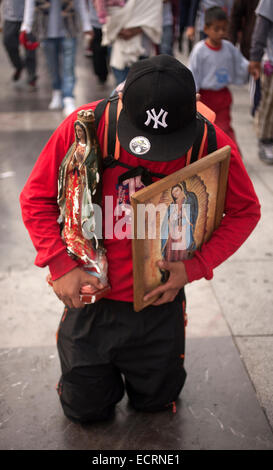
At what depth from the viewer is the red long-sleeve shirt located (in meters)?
1.85

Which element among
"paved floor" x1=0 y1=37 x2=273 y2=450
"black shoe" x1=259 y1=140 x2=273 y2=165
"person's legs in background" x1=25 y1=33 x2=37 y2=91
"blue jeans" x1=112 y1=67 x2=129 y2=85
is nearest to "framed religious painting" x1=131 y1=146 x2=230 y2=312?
"paved floor" x1=0 y1=37 x2=273 y2=450

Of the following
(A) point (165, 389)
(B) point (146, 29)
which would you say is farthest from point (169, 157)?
(B) point (146, 29)

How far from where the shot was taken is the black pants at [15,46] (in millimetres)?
7500

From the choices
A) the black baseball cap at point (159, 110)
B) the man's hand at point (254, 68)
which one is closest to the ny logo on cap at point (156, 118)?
the black baseball cap at point (159, 110)

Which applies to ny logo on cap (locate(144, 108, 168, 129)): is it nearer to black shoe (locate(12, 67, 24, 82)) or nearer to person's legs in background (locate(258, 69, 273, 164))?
person's legs in background (locate(258, 69, 273, 164))

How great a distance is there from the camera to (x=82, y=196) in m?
1.81

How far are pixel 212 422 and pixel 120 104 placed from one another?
1559 millimetres

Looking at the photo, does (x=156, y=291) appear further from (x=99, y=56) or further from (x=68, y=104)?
(x=99, y=56)

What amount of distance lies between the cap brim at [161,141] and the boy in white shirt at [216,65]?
130 inches

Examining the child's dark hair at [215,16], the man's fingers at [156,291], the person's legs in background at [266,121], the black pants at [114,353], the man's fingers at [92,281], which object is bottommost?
the person's legs in background at [266,121]

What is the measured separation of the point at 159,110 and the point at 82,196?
42 cm

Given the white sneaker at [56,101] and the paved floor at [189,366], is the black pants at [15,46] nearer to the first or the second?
the white sneaker at [56,101]

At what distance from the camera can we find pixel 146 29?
564 centimetres
